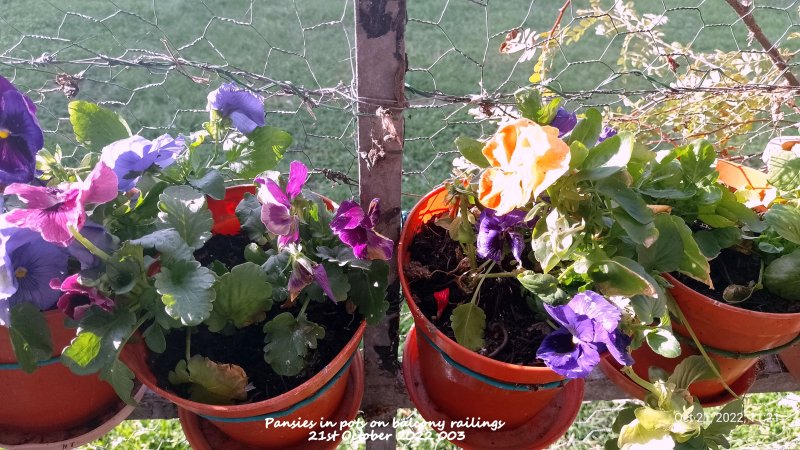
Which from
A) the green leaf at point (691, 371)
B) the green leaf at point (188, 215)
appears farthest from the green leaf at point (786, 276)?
the green leaf at point (188, 215)

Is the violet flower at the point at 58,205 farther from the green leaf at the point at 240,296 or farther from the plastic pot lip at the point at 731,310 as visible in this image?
the plastic pot lip at the point at 731,310

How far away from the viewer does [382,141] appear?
0.77m

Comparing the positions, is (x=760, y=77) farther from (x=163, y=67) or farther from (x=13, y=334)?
(x=13, y=334)

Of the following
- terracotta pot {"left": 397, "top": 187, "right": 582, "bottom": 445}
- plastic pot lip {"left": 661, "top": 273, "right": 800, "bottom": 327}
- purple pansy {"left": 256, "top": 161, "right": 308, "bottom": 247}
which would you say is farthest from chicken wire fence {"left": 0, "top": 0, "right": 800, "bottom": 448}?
purple pansy {"left": 256, "top": 161, "right": 308, "bottom": 247}

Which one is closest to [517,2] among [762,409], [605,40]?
[605,40]

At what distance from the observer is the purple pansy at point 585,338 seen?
0.66m

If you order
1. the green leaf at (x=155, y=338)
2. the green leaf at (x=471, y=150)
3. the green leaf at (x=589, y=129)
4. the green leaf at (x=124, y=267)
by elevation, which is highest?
the green leaf at (x=589, y=129)

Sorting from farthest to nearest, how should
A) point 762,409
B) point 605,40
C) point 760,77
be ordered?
point 605,40 → point 762,409 → point 760,77

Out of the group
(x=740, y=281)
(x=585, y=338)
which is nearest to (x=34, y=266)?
(x=585, y=338)

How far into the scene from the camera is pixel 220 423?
0.83m

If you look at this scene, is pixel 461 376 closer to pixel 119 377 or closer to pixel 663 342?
pixel 663 342

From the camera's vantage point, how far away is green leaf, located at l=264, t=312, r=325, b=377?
2.41ft

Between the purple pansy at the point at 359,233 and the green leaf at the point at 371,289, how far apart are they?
0.07 meters

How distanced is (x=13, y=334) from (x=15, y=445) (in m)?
0.26
